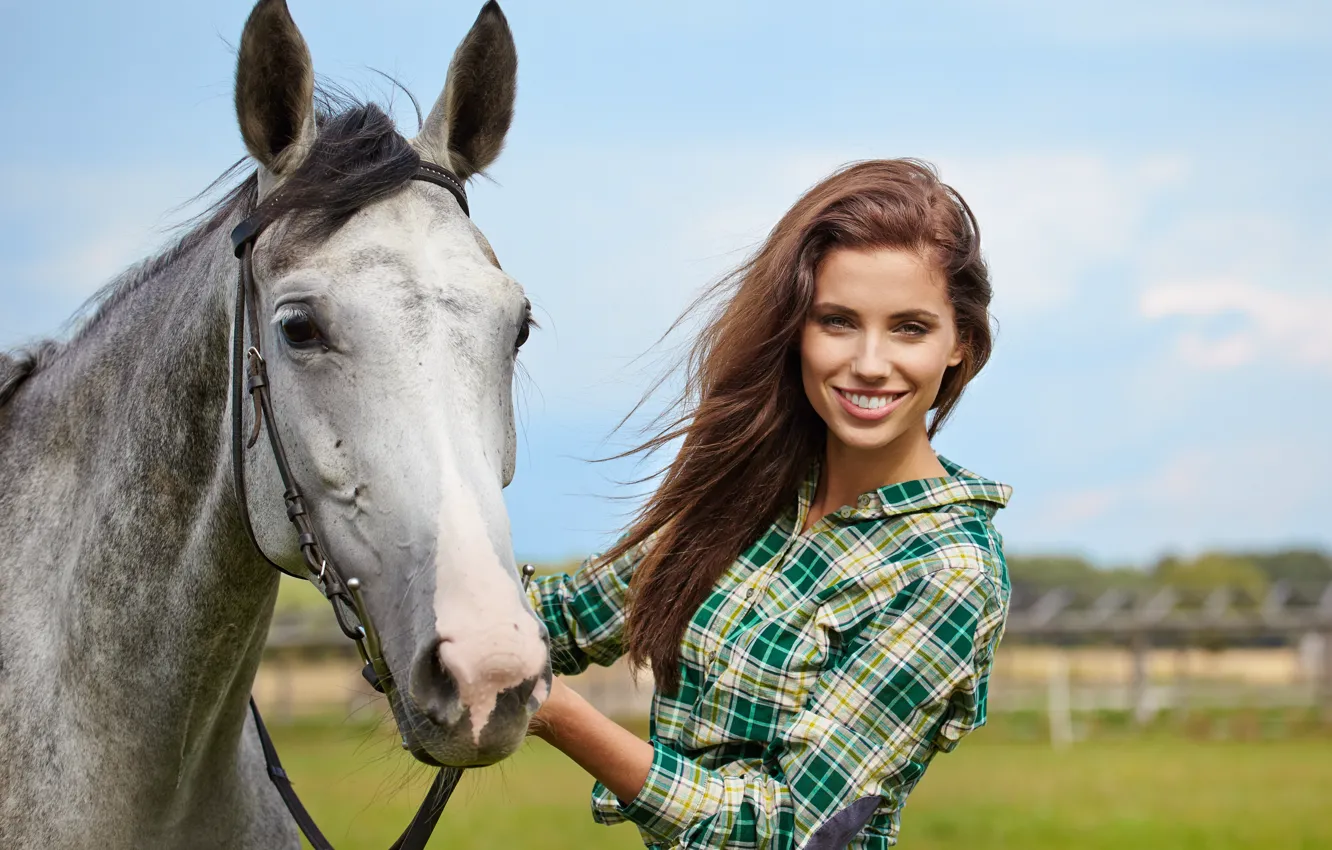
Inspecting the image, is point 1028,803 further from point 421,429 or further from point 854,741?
point 421,429

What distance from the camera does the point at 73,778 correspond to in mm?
2723

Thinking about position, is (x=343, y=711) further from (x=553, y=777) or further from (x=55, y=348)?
Result: (x=55, y=348)

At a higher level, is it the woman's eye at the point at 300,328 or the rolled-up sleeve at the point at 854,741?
the woman's eye at the point at 300,328

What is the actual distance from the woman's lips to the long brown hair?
0.22m

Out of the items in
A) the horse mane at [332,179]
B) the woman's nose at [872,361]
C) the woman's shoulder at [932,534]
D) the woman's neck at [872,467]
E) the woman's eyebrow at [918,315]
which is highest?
the horse mane at [332,179]

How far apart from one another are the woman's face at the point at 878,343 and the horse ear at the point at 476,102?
809 millimetres

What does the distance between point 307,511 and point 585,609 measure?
98 cm

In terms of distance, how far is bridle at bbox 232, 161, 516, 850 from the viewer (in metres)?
2.33

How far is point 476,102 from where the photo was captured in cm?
286

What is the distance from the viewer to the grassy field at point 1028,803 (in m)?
11.5

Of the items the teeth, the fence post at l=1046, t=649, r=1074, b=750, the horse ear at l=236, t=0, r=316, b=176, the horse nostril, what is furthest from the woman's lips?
the fence post at l=1046, t=649, r=1074, b=750

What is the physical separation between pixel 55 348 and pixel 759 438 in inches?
69.9

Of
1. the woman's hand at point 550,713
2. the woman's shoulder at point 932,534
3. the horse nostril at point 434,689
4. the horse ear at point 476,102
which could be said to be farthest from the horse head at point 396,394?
the woman's shoulder at point 932,534

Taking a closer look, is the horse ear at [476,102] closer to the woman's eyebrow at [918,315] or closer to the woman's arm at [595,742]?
the woman's eyebrow at [918,315]
